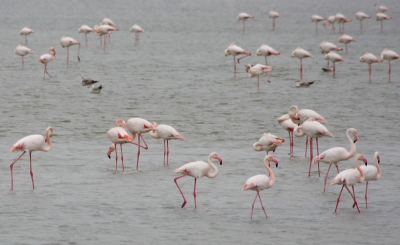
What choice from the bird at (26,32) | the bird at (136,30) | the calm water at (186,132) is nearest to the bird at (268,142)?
the calm water at (186,132)

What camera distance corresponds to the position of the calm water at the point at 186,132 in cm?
823

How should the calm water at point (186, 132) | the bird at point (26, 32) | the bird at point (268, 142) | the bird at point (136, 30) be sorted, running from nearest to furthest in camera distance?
the calm water at point (186, 132) → the bird at point (268, 142) → the bird at point (26, 32) → the bird at point (136, 30)

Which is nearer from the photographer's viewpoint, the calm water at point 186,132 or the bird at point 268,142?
the calm water at point 186,132

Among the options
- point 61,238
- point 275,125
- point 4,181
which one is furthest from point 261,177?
point 275,125

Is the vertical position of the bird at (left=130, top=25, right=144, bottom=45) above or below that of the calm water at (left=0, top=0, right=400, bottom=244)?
above

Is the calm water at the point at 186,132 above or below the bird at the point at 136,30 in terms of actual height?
below

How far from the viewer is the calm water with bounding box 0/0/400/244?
27.0 feet

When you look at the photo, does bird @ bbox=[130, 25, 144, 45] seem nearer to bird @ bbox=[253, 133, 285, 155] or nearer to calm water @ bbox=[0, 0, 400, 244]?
calm water @ bbox=[0, 0, 400, 244]

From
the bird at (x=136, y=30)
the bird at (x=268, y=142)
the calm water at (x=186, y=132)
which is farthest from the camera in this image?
the bird at (x=136, y=30)

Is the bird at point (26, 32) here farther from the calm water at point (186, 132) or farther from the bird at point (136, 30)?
the bird at point (136, 30)

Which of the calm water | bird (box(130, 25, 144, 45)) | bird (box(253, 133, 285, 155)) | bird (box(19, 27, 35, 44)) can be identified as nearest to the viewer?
the calm water

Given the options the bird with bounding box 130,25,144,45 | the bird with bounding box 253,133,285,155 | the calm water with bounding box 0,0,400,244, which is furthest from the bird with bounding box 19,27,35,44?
the bird with bounding box 253,133,285,155

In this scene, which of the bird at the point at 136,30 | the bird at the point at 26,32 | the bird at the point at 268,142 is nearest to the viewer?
the bird at the point at 268,142

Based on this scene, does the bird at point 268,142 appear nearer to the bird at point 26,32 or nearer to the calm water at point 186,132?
the calm water at point 186,132
